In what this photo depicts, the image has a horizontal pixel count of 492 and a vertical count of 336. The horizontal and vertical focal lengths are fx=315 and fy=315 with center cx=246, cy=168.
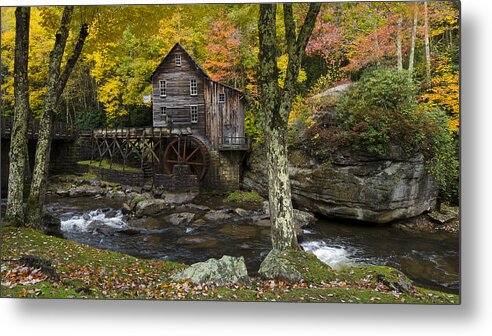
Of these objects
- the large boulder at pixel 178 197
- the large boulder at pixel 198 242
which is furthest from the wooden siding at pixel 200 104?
the large boulder at pixel 198 242

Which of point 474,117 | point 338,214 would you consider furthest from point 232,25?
point 338,214

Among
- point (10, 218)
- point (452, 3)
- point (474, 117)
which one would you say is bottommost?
point (10, 218)

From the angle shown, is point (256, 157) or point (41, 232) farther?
point (256, 157)

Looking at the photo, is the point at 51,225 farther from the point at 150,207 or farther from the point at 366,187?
the point at 366,187

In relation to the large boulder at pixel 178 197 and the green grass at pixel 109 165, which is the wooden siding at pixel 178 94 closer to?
the large boulder at pixel 178 197

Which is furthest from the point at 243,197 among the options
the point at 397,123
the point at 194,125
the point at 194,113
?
the point at 397,123

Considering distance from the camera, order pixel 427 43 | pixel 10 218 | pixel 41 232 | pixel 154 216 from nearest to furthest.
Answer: pixel 427 43 → pixel 10 218 → pixel 41 232 → pixel 154 216

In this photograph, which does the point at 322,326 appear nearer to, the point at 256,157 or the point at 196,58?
the point at 196,58

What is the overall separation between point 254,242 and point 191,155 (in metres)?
6.10

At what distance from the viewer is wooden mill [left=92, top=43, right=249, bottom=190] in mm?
7812

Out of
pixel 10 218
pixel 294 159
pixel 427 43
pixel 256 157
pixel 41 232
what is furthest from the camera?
pixel 256 157

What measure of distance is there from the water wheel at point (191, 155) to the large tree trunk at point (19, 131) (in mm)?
5379

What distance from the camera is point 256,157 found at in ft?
32.3

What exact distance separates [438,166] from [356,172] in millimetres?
1841
